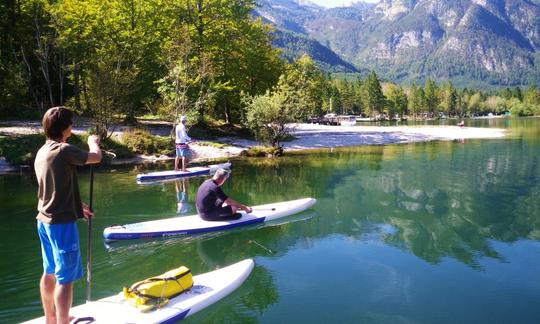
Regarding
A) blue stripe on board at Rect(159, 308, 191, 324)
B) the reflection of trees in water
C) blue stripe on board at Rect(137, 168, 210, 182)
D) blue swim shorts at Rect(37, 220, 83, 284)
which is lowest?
the reflection of trees in water

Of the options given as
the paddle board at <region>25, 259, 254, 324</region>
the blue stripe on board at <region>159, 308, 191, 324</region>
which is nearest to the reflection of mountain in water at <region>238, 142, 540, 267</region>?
the paddle board at <region>25, 259, 254, 324</region>

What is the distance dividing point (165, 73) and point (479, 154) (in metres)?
25.6

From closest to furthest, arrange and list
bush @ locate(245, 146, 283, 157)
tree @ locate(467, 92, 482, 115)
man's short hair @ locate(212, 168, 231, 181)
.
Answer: man's short hair @ locate(212, 168, 231, 181) < bush @ locate(245, 146, 283, 157) < tree @ locate(467, 92, 482, 115)

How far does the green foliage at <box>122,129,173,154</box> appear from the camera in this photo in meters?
30.0

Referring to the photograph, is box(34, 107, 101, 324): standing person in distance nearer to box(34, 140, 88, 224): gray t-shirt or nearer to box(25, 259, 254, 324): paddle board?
box(34, 140, 88, 224): gray t-shirt

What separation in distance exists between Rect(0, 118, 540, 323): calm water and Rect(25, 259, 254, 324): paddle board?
237 millimetres

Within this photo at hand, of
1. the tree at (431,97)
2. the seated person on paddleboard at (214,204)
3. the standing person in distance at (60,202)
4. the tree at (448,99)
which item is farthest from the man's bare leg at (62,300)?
the tree at (448,99)

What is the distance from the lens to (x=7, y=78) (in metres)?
33.0

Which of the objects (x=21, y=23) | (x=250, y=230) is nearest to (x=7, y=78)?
(x=21, y=23)

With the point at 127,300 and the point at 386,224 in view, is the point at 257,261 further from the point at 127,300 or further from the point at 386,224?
the point at 386,224

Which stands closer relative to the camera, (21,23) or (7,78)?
(7,78)

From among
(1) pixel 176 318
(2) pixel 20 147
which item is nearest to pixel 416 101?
(2) pixel 20 147

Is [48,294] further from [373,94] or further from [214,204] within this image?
[373,94]

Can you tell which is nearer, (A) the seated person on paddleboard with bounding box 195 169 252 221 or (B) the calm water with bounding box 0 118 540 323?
(B) the calm water with bounding box 0 118 540 323
